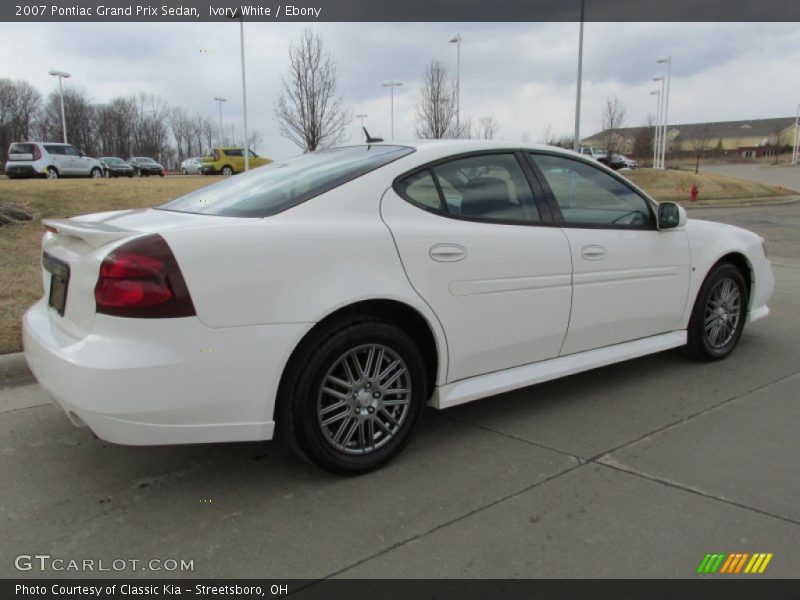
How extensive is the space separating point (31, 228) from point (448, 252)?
27.3 feet

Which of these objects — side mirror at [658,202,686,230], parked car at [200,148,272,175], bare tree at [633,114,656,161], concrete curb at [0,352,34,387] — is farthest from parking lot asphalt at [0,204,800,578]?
bare tree at [633,114,656,161]

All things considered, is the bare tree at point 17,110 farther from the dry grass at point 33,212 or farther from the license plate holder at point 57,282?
the license plate holder at point 57,282

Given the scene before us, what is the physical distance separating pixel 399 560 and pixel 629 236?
264 cm

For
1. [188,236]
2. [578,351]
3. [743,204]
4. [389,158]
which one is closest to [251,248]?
[188,236]

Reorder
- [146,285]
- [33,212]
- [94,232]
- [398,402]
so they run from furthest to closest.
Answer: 1. [33,212]
2. [398,402]
3. [94,232]
4. [146,285]

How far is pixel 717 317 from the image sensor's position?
4.78m

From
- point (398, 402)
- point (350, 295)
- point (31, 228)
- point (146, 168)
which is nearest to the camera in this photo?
point (350, 295)

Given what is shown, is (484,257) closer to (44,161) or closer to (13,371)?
(13,371)

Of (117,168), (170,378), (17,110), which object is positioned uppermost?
(17,110)

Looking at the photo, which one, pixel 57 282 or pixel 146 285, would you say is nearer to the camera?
pixel 146 285

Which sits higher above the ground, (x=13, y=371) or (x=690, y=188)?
(x=690, y=188)

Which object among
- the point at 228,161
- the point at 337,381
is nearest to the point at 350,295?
the point at 337,381

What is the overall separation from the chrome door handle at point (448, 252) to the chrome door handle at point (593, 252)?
3.04 ft

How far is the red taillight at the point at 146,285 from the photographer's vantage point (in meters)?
2.49
